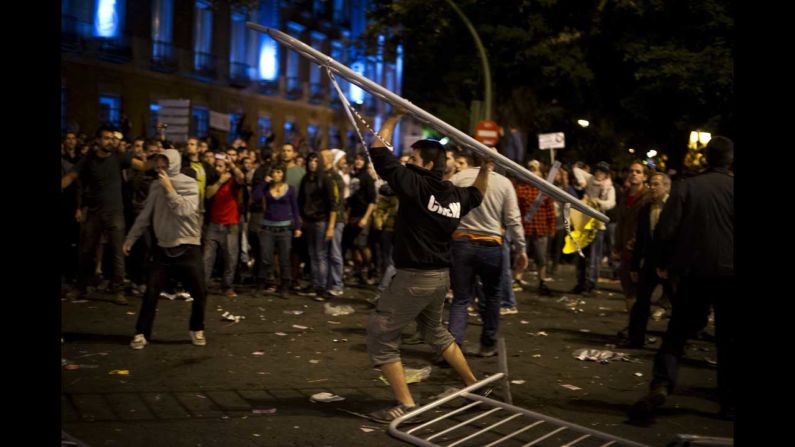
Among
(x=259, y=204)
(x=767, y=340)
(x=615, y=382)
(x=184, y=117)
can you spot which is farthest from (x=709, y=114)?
(x=767, y=340)

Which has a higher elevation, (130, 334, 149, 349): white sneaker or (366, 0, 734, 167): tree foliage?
(366, 0, 734, 167): tree foliage

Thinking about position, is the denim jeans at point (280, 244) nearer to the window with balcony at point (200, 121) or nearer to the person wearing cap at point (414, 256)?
the person wearing cap at point (414, 256)

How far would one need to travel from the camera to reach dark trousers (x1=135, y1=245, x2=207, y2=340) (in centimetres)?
916

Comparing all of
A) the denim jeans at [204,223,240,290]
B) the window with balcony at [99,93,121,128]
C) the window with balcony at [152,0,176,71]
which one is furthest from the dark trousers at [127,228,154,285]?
the window with balcony at [152,0,176,71]

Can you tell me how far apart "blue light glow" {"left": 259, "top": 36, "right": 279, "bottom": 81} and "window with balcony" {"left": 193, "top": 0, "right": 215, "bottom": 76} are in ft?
14.7

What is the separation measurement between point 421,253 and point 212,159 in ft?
25.9

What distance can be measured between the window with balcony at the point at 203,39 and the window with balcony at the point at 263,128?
199 inches

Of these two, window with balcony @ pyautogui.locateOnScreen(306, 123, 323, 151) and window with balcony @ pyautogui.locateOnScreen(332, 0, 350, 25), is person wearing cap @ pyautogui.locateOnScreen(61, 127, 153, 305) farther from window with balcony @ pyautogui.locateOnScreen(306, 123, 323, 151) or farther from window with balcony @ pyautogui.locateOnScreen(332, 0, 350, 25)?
window with balcony @ pyautogui.locateOnScreen(332, 0, 350, 25)

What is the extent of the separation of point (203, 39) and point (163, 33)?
2.94 meters

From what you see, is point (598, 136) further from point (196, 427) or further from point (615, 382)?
point (196, 427)

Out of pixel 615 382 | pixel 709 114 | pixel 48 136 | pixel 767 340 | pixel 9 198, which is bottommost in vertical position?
pixel 615 382

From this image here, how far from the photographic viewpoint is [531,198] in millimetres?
15602

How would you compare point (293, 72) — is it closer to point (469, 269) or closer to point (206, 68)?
point (206, 68)

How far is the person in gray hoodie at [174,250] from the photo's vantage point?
916 cm
